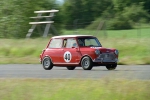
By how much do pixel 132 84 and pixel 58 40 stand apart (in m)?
10.1

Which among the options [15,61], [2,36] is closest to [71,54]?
[15,61]

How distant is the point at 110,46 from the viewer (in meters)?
31.4

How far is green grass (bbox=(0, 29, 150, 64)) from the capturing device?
27.6 m

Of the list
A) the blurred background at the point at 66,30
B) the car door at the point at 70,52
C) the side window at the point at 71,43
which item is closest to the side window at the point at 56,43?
the car door at the point at 70,52

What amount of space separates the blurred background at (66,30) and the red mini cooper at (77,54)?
13.3 ft

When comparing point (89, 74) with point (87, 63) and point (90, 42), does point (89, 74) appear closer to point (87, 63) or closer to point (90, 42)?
point (87, 63)

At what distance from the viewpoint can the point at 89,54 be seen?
847 inches

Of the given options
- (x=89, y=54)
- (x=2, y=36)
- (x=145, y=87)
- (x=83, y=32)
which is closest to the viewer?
(x=145, y=87)

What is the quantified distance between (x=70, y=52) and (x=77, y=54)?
0.38 metres

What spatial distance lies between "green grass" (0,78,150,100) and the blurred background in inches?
469

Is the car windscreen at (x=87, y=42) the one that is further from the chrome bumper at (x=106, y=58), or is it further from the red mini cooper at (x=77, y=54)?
the chrome bumper at (x=106, y=58)

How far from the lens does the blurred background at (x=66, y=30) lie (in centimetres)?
2992

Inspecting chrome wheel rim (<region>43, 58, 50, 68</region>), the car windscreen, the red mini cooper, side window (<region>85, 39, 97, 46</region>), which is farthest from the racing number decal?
chrome wheel rim (<region>43, 58, 50, 68</region>)

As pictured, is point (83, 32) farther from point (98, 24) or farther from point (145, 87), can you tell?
point (145, 87)
